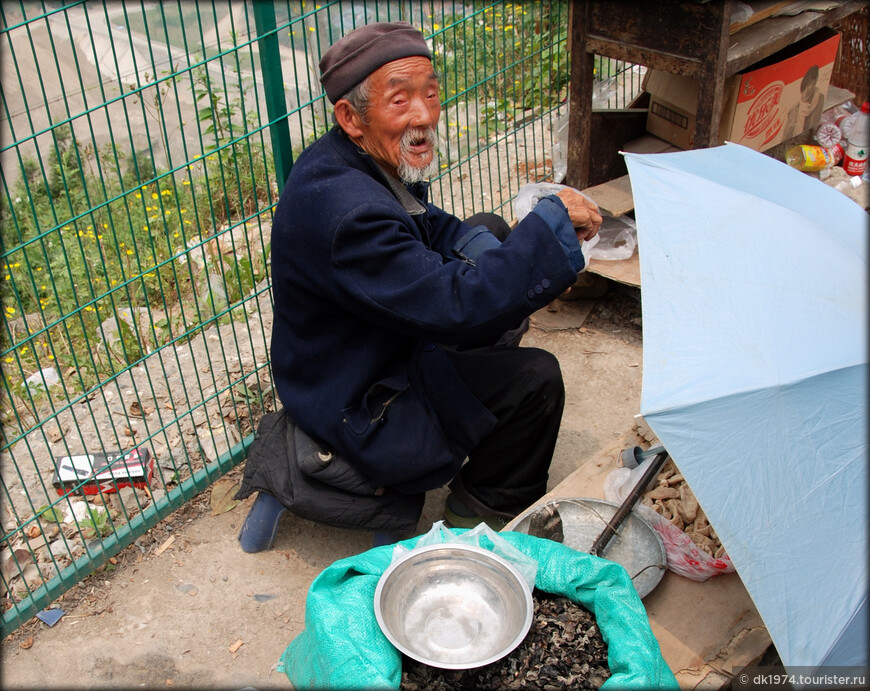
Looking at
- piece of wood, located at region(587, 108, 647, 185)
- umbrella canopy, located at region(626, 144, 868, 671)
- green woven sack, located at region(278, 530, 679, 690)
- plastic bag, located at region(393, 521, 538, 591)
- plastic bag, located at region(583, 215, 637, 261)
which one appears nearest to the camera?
umbrella canopy, located at region(626, 144, 868, 671)

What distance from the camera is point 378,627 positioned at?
7.00 ft

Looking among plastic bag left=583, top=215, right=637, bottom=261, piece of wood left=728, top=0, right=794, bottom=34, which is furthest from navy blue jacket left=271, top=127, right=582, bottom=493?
piece of wood left=728, top=0, right=794, bottom=34

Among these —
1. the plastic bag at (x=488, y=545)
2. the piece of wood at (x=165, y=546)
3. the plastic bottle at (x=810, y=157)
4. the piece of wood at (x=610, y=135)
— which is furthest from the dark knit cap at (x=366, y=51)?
the plastic bottle at (x=810, y=157)

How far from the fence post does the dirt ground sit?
1.31m

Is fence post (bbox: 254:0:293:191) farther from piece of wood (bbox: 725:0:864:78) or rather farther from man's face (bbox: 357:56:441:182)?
piece of wood (bbox: 725:0:864:78)

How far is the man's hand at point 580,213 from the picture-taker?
2.57 metres

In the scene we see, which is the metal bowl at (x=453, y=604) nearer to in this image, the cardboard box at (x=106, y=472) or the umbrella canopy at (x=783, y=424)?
the umbrella canopy at (x=783, y=424)

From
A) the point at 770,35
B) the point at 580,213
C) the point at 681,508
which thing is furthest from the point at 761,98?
the point at 681,508

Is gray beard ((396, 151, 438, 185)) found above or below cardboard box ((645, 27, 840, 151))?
above

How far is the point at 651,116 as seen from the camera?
4.40m

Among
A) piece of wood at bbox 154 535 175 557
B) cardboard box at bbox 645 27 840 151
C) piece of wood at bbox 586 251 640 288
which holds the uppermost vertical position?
cardboard box at bbox 645 27 840 151

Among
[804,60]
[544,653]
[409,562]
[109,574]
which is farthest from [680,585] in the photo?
[804,60]

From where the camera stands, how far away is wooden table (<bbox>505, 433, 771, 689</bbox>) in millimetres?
2389

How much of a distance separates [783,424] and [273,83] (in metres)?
2.05
